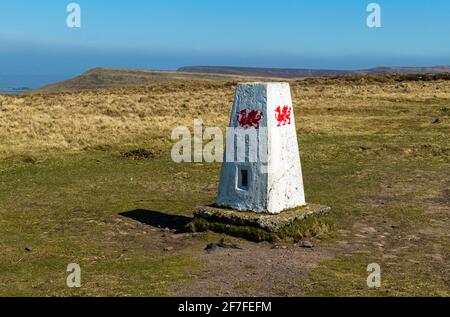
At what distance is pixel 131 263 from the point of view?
920 cm

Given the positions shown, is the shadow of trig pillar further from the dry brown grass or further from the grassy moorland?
the dry brown grass

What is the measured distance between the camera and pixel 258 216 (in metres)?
10.6

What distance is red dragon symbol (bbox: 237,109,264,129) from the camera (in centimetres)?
1063

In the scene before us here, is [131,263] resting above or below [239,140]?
below

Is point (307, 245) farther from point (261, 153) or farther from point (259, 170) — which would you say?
point (261, 153)

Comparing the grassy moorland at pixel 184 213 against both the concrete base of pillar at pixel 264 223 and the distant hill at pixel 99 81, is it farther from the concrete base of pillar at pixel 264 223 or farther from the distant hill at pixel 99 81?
the distant hill at pixel 99 81

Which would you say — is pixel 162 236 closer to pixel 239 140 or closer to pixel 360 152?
pixel 239 140

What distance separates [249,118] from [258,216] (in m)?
1.99

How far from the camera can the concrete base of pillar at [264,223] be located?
1040 cm

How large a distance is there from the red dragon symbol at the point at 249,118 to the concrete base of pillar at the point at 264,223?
1817 mm

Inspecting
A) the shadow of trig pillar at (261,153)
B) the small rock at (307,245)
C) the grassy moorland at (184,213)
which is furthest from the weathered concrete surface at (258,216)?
the small rock at (307,245)

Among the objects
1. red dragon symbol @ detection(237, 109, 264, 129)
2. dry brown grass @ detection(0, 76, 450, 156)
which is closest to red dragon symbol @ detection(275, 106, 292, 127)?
red dragon symbol @ detection(237, 109, 264, 129)

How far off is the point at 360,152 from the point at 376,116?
12393mm
